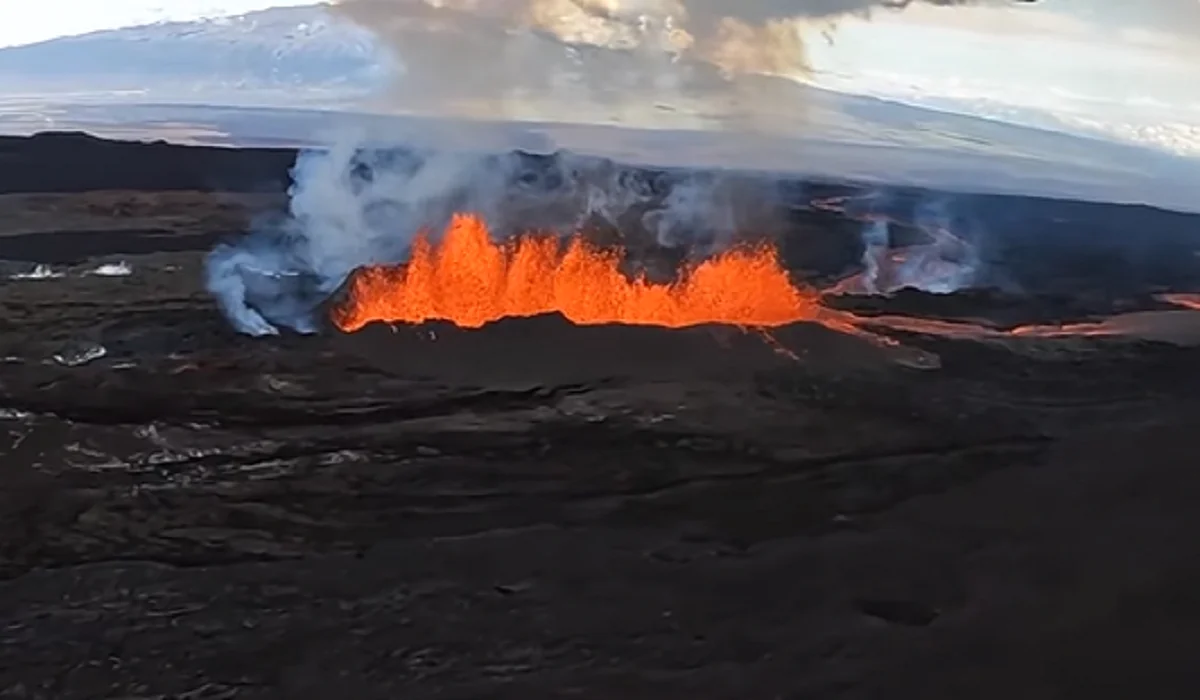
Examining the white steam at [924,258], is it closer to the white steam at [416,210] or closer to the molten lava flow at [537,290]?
the white steam at [416,210]

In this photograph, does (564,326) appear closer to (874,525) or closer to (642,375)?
(642,375)

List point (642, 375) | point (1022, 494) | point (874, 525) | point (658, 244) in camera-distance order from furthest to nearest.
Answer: point (658, 244) → point (642, 375) → point (1022, 494) → point (874, 525)

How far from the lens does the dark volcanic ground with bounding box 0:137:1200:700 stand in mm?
5961

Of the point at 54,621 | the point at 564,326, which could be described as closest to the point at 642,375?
the point at 564,326

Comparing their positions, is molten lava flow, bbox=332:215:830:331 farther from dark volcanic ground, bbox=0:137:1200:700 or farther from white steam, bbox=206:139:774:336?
dark volcanic ground, bbox=0:137:1200:700

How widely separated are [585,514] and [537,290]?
5543 millimetres

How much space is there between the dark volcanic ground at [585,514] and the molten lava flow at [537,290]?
1219mm

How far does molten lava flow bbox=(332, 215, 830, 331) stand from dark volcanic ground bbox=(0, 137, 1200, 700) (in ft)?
4.00

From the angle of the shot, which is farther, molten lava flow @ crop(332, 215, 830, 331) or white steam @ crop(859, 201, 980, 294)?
white steam @ crop(859, 201, 980, 294)

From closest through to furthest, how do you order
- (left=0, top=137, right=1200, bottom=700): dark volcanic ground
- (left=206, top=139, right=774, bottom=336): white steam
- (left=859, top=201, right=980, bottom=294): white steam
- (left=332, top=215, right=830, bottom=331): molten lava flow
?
1. (left=0, top=137, right=1200, bottom=700): dark volcanic ground
2. (left=332, top=215, right=830, bottom=331): molten lava flow
3. (left=206, top=139, right=774, bottom=336): white steam
4. (left=859, top=201, right=980, bottom=294): white steam

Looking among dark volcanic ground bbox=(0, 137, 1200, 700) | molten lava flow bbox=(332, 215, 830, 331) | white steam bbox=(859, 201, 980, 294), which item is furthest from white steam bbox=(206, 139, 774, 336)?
white steam bbox=(859, 201, 980, 294)

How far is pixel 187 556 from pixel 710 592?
8.50 feet

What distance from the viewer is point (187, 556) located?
22.6 ft

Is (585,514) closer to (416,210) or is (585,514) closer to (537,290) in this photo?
(537,290)
